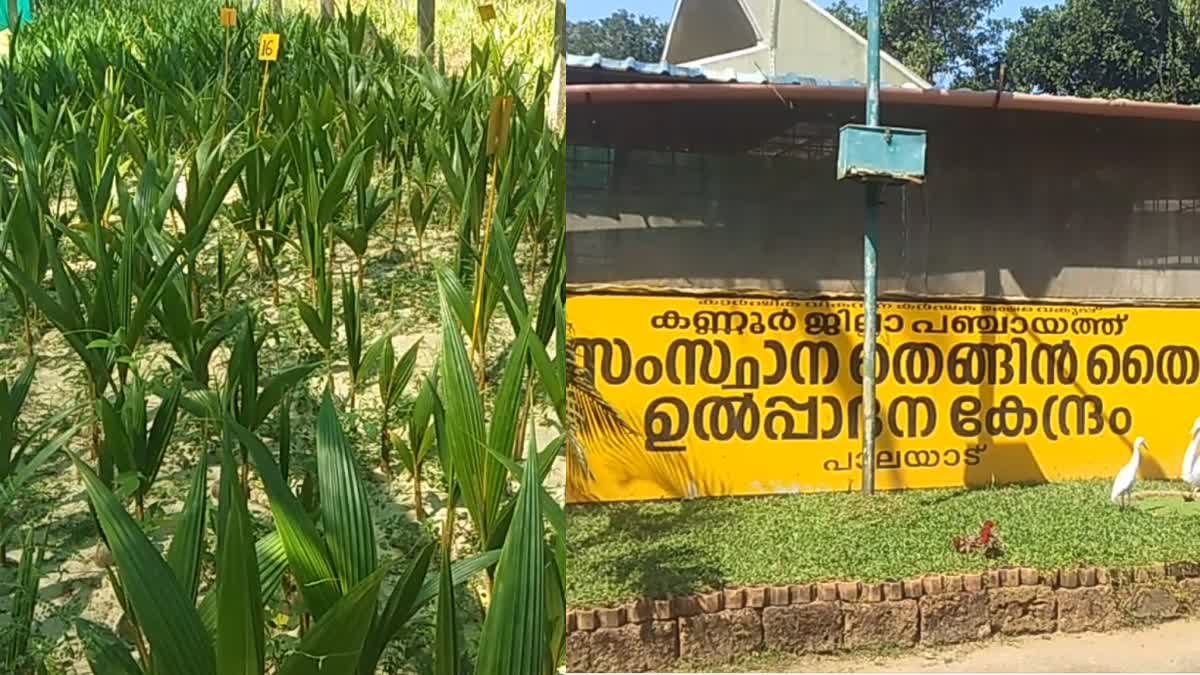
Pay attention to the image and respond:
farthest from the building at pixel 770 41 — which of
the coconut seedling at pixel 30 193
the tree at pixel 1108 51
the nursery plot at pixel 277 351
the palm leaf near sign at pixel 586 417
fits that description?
the coconut seedling at pixel 30 193

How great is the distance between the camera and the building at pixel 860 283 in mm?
1018

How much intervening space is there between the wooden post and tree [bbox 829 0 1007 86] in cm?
62

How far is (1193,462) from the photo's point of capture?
112 cm

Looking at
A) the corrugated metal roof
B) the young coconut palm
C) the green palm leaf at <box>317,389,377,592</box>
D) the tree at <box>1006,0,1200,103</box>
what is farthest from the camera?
the young coconut palm

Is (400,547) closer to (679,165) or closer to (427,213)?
(427,213)

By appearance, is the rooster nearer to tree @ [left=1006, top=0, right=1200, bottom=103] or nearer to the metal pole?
the metal pole

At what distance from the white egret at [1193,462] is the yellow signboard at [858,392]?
0.01 metres

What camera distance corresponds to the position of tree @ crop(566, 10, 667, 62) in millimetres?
1000

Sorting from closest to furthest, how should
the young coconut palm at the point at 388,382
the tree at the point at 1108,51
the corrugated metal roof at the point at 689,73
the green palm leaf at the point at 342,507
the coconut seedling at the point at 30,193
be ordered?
the green palm leaf at the point at 342,507 < the corrugated metal roof at the point at 689,73 < the tree at the point at 1108,51 < the young coconut palm at the point at 388,382 < the coconut seedling at the point at 30,193

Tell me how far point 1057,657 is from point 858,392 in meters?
0.38

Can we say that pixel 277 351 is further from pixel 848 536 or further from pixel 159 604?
pixel 848 536

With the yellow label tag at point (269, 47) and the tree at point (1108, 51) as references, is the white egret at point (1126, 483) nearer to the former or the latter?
the tree at point (1108, 51)

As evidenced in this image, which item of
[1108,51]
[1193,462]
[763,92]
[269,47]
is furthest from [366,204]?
[1193,462]

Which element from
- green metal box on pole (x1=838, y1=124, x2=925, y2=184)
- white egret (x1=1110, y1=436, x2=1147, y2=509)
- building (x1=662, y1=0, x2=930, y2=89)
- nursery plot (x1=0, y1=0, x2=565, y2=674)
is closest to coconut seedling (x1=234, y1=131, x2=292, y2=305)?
nursery plot (x1=0, y1=0, x2=565, y2=674)
